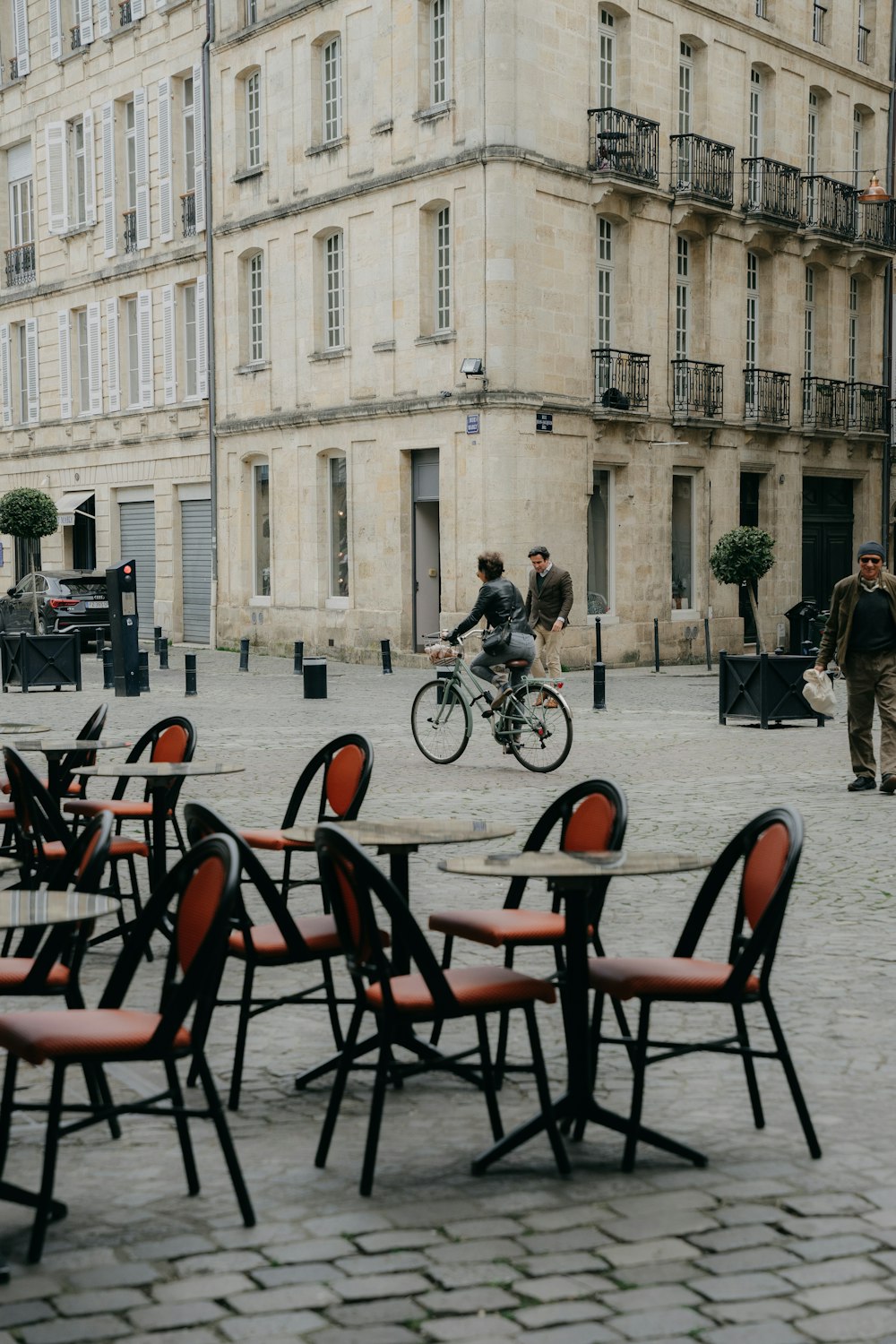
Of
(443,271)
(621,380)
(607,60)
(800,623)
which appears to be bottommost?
(800,623)

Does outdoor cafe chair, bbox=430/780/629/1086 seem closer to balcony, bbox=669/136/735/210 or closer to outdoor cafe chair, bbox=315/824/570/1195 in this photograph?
outdoor cafe chair, bbox=315/824/570/1195

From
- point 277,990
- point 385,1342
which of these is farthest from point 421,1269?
point 277,990

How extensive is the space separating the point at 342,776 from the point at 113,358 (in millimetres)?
30631

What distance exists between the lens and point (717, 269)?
29.8 meters

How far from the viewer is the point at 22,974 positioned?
5.02 meters

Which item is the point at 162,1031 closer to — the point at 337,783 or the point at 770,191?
the point at 337,783

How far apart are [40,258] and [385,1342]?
37788mm

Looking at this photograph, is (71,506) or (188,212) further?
(71,506)

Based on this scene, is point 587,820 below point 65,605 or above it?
below

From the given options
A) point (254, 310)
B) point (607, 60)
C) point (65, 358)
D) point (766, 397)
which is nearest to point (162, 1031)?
point (607, 60)

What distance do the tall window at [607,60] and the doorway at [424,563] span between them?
6.32 m

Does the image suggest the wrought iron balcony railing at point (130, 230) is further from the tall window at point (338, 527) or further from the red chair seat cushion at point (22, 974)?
the red chair seat cushion at point (22, 974)

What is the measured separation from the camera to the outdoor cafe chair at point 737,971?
15.5ft

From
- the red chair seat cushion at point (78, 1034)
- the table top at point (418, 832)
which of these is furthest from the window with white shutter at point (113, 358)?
the red chair seat cushion at point (78, 1034)
